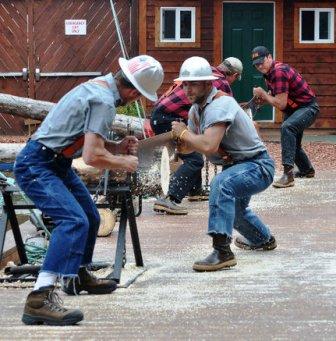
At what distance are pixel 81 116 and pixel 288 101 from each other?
8.31 metres

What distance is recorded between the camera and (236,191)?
8.95 m

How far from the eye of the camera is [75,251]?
7070 millimetres

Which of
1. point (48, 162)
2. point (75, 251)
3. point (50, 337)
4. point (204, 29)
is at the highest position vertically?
point (204, 29)

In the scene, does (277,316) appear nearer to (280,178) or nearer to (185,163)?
(185,163)

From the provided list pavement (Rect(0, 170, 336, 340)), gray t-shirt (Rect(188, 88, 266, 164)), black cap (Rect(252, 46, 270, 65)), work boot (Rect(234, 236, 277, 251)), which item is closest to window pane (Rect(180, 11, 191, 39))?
black cap (Rect(252, 46, 270, 65))

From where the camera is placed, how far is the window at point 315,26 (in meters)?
22.4

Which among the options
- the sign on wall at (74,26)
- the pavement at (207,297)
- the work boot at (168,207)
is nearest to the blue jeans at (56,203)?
the pavement at (207,297)

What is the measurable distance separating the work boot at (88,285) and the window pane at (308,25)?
15.3m

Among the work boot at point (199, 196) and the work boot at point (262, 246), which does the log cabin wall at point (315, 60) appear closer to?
the work boot at point (199, 196)

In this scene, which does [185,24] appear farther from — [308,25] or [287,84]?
[287,84]

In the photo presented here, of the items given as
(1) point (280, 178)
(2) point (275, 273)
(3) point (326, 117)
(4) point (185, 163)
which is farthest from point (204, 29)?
(2) point (275, 273)

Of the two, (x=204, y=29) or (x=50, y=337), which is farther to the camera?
(x=204, y=29)

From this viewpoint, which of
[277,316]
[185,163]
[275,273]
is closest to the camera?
[277,316]

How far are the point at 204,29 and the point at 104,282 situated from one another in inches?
585
